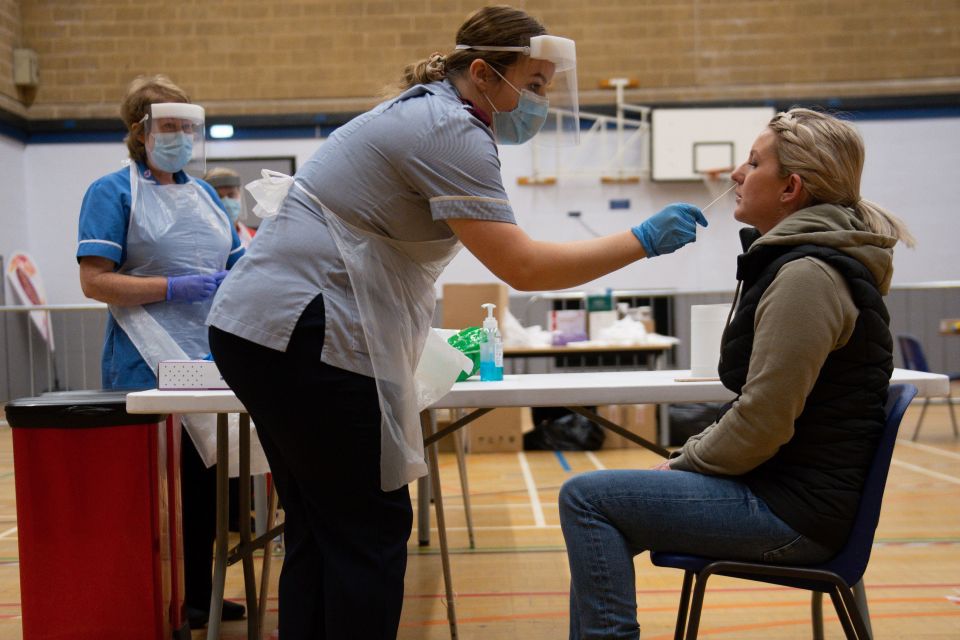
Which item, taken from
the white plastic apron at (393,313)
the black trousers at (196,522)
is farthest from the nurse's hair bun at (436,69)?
the black trousers at (196,522)

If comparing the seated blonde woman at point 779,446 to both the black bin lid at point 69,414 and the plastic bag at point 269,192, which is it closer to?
the plastic bag at point 269,192

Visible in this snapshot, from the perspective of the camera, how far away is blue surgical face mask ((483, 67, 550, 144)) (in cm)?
167

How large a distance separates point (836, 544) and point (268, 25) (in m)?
9.02

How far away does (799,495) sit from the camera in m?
1.50

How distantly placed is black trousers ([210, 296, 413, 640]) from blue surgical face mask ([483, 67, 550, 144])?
0.50 metres

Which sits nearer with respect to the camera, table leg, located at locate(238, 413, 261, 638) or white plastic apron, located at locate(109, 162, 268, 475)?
table leg, located at locate(238, 413, 261, 638)

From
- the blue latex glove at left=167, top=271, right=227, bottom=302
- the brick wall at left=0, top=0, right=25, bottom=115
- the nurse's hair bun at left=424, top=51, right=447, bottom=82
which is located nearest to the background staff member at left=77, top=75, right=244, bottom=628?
the blue latex glove at left=167, top=271, right=227, bottom=302

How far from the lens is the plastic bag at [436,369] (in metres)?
1.91

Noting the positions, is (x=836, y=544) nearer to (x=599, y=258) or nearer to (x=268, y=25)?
(x=599, y=258)

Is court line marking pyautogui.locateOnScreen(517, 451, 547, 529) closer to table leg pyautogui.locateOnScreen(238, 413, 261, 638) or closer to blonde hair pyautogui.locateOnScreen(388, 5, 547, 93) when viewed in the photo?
table leg pyautogui.locateOnScreen(238, 413, 261, 638)

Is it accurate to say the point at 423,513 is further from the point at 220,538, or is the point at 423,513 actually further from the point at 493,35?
the point at 493,35

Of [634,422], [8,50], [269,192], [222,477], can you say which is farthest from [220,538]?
[8,50]

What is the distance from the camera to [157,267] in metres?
2.61

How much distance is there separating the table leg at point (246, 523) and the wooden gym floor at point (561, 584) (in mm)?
281
